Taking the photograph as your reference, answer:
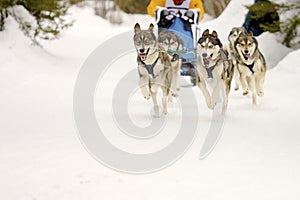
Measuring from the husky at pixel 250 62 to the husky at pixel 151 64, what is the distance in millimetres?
886

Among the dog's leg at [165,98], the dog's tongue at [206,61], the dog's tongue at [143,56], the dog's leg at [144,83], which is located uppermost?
the dog's tongue at [143,56]

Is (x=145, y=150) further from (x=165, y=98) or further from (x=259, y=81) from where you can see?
(x=259, y=81)

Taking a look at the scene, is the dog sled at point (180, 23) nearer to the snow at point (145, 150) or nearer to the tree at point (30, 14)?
the snow at point (145, 150)

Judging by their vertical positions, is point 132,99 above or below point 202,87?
below

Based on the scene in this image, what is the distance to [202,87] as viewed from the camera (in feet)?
19.1

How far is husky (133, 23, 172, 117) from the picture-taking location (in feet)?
17.0

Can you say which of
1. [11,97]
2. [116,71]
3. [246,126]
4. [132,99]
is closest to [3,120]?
[11,97]

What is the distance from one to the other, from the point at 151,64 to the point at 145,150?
A: 1.22 m

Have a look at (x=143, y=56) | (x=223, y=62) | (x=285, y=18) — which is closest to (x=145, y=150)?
(x=143, y=56)

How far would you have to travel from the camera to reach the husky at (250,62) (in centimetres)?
582

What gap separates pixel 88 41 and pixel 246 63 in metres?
10.6

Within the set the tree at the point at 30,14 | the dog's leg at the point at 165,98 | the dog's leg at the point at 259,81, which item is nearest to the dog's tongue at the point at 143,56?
the dog's leg at the point at 165,98

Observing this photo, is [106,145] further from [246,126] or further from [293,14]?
[293,14]

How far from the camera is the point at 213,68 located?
18.3 feet
